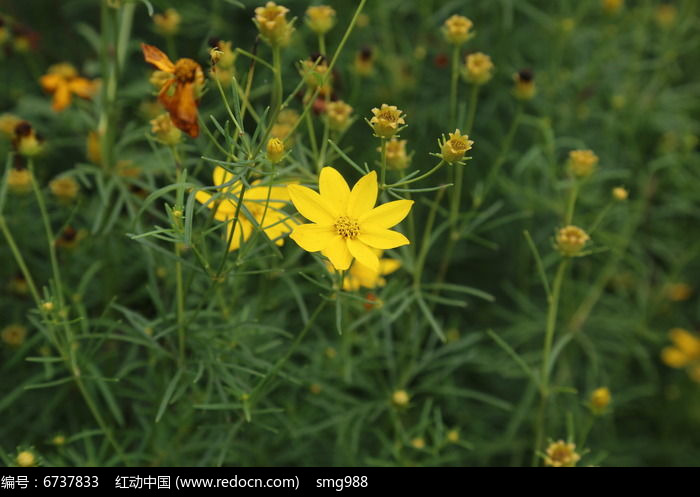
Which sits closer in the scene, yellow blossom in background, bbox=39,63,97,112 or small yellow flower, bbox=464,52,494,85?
small yellow flower, bbox=464,52,494,85

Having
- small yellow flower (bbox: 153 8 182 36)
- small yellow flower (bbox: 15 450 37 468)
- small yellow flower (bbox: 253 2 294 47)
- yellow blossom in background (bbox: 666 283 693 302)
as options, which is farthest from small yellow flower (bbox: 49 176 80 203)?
yellow blossom in background (bbox: 666 283 693 302)

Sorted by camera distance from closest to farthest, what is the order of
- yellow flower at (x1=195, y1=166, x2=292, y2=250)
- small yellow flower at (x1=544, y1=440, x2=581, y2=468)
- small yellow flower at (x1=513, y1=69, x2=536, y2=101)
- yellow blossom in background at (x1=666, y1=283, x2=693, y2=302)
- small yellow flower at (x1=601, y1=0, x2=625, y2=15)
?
yellow flower at (x1=195, y1=166, x2=292, y2=250) → small yellow flower at (x1=544, y1=440, x2=581, y2=468) → small yellow flower at (x1=513, y1=69, x2=536, y2=101) → small yellow flower at (x1=601, y1=0, x2=625, y2=15) → yellow blossom in background at (x1=666, y1=283, x2=693, y2=302)

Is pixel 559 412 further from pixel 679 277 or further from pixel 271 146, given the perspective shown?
pixel 271 146

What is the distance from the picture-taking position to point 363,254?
1.19 m

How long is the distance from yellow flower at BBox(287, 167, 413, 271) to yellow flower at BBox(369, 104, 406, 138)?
2.6 inches

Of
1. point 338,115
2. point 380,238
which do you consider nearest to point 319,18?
point 338,115

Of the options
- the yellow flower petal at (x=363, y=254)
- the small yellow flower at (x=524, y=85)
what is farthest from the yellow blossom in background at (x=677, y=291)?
the yellow flower petal at (x=363, y=254)

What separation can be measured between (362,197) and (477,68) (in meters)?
0.55

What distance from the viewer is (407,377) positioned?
5.84 feet

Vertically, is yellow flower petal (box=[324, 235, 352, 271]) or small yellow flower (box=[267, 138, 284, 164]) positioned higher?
small yellow flower (box=[267, 138, 284, 164])

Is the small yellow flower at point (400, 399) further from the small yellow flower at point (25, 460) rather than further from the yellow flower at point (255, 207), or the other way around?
the small yellow flower at point (25, 460)

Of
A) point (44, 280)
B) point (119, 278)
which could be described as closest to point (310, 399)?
point (119, 278)

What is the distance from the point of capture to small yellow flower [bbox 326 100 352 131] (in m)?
1.44

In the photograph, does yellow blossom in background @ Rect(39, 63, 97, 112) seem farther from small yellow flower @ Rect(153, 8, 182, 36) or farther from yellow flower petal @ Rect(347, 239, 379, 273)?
yellow flower petal @ Rect(347, 239, 379, 273)
